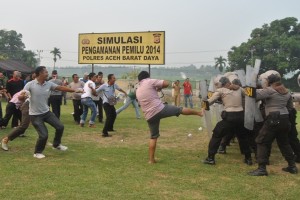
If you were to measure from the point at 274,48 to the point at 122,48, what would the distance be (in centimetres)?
3667

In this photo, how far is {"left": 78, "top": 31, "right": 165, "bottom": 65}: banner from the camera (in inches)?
832

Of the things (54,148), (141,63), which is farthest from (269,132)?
(141,63)

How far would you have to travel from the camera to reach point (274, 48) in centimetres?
5312

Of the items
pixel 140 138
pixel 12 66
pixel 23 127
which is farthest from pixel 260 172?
pixel 12 66

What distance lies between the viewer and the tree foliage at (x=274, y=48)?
49938mm

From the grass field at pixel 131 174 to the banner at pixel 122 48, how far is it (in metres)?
12.3

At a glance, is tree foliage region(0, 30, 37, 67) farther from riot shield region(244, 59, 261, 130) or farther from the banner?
riot shield region(244, 59, 261, 130)

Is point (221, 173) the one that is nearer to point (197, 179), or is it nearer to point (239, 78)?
point (197, 179)

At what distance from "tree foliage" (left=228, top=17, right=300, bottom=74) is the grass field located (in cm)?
4374

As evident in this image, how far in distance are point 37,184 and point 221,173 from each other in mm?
2979

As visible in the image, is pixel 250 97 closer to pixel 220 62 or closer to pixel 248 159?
pixel 248 159

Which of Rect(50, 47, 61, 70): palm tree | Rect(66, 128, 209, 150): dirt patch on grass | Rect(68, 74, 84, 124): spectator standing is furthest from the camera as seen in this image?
Rect(50, 47, 61, 70): palm tree

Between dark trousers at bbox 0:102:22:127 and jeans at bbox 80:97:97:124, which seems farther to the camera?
jeans at bbox 80:97:97:124

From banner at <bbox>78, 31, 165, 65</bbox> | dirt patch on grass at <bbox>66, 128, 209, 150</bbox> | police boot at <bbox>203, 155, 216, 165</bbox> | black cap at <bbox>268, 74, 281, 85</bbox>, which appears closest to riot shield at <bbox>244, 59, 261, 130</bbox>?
black cap at <bbox>268, 74, 281, 85</bbox>
